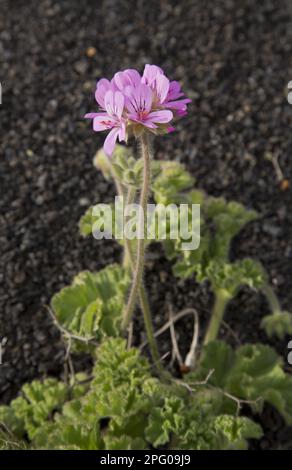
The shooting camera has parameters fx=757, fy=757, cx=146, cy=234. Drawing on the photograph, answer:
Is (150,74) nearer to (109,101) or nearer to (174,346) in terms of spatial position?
(109,101)

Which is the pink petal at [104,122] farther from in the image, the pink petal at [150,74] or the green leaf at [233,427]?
the green leaf at [233,427]

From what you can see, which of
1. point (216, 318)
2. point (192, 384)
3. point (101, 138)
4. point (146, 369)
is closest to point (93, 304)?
Answer: point (146, 369)

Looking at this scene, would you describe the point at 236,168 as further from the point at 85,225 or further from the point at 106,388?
the point at 106,388

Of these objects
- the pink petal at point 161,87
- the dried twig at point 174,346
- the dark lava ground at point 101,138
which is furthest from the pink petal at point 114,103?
the dark lava ground at point 101,138

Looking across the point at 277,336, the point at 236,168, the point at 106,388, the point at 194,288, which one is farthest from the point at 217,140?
the point at 106,388

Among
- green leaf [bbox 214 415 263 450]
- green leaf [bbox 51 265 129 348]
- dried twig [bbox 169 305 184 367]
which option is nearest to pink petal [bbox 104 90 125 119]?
green leaf [bbox 51 265 129 348]

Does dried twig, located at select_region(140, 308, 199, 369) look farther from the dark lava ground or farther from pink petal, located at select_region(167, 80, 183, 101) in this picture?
pink petal, located at select_region(167, 80, 183, 101)

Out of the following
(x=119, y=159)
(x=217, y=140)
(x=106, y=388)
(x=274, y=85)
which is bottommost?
(x=106, y=388)
